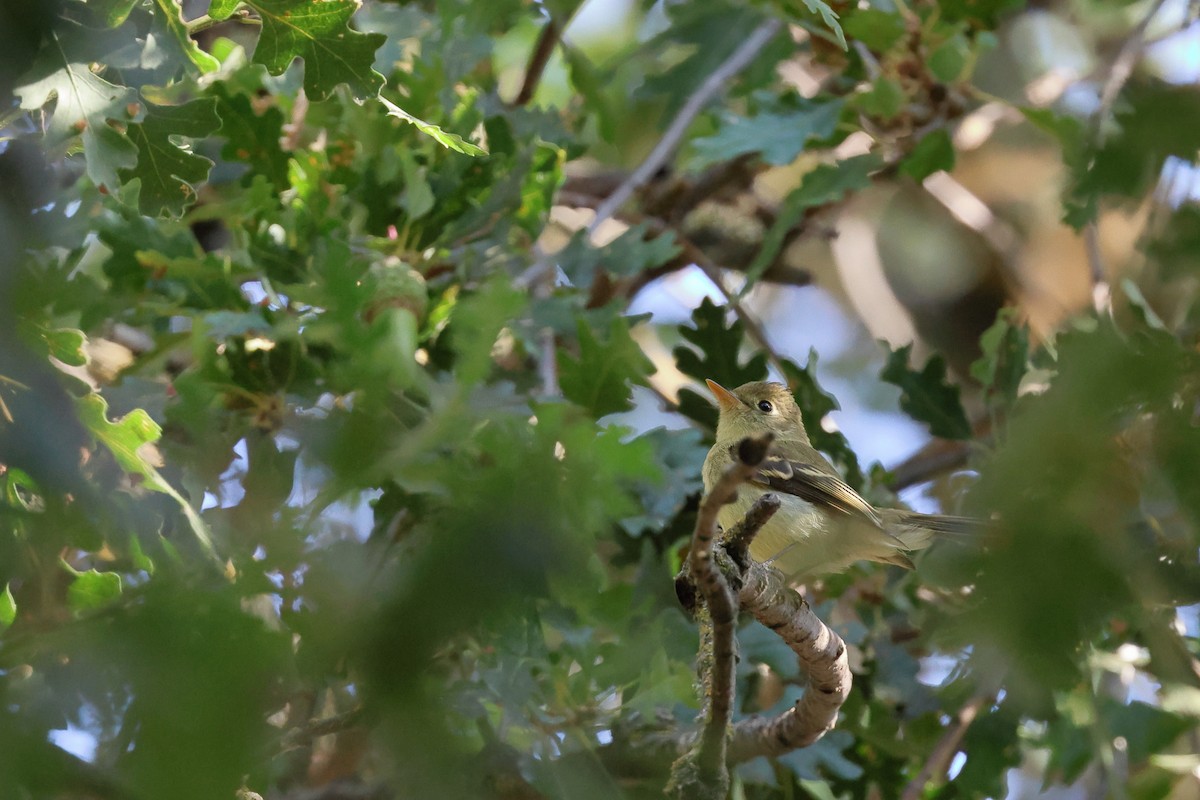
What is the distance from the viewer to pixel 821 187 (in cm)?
333

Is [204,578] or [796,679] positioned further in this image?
[796,679]

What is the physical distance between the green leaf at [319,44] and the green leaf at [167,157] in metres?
0.17

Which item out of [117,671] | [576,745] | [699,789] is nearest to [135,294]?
[576,745]

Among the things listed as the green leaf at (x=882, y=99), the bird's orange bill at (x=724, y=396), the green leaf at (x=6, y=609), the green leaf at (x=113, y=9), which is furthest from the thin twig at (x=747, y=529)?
the green leaf at (x=882, y=99)

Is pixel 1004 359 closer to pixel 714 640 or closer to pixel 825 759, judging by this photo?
pixel 825 759

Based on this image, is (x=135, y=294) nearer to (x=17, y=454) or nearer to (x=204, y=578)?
(x=17, y=454)

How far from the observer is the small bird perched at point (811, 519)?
281 cm

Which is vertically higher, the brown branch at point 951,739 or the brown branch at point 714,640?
the brown branch at point 714,640

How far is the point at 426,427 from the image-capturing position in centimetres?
144

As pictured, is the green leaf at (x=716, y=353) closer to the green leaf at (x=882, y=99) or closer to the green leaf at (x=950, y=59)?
the green leaf at (x=882, y=99)

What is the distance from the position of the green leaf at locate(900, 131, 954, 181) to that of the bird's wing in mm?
1034

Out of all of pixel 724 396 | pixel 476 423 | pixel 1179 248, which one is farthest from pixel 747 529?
pixel 724 396

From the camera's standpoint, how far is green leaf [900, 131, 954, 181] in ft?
11.0

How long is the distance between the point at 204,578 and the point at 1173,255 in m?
0.84
